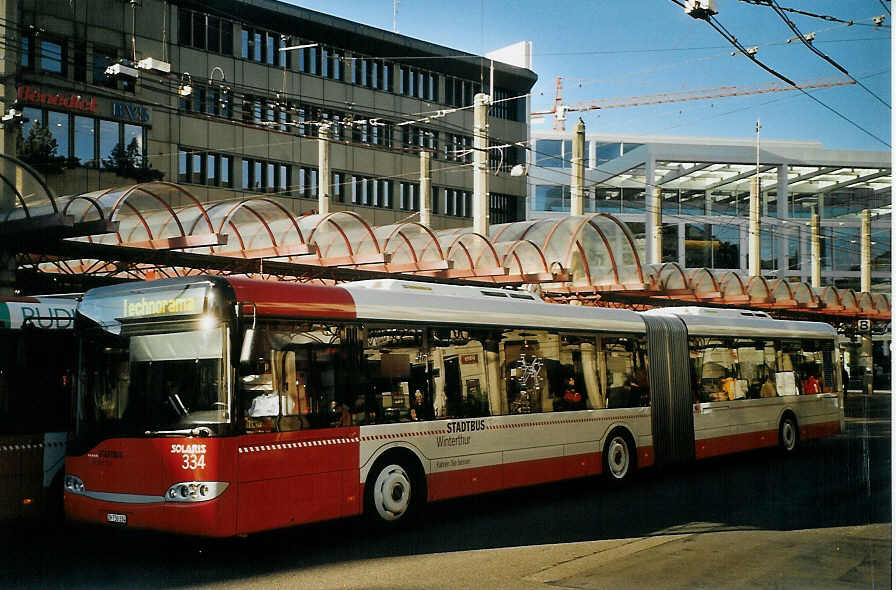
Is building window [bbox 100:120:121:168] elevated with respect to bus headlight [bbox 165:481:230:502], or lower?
elevated

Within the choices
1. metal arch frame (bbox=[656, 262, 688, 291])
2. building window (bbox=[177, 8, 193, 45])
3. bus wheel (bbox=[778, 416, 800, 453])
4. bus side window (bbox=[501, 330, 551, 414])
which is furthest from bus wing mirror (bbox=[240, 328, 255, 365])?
building window (bbox=[177, 8, 193, 45])

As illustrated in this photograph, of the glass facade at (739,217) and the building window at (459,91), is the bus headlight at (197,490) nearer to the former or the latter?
the building window at (459,91)

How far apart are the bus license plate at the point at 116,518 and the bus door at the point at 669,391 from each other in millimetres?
9186

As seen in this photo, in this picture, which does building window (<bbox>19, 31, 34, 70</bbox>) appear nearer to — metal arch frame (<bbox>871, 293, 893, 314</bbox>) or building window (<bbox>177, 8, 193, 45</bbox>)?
building window (<bbox>177, 8, 193, 45</bbox>)

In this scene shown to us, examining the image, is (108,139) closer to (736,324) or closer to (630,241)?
(630,241)

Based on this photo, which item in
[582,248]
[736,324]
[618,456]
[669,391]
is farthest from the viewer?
[582,248]

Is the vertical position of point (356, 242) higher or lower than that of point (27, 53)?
lower

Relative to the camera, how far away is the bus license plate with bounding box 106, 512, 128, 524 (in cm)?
927

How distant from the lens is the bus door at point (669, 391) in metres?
16.1

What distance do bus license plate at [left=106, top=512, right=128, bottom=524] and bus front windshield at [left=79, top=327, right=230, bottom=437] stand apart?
76 centimetres

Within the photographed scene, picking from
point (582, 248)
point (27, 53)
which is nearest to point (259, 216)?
point (582, 248)

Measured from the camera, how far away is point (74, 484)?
9.80 m

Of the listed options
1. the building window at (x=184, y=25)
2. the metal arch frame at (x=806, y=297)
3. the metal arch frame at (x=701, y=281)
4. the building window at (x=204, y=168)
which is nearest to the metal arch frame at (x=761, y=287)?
the metal arch frame at (x=701, y=281)

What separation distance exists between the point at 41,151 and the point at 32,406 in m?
24.1
